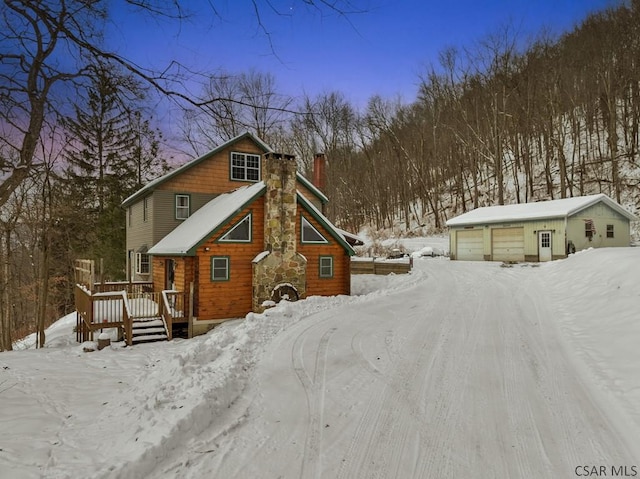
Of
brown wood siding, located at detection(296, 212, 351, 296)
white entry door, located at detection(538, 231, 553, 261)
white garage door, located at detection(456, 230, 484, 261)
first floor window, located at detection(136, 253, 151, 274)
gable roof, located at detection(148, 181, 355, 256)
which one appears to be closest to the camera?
gable roof, located at detection(148, 181, 355, 256)

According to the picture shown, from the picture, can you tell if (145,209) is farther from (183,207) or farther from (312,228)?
(312,228)

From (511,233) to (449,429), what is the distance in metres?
23.2

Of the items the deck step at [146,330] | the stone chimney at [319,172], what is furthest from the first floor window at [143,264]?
the stone chimney at [319,172]

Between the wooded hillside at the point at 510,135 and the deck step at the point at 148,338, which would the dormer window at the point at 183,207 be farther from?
the wooded hillside at the point at 510,135

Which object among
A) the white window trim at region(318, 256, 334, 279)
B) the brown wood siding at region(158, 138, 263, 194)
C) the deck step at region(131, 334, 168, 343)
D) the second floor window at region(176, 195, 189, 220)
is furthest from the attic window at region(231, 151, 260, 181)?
the deck step at region(131, 334, 168, 343)

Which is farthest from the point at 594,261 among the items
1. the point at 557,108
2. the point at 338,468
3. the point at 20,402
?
the point at 557,108

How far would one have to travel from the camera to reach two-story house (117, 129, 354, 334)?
45.9 feet

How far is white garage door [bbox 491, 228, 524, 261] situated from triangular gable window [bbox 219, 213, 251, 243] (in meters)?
18.3

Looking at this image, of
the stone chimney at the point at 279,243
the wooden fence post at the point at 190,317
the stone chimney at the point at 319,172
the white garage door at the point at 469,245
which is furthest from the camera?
the white garage door at the point at 469,245

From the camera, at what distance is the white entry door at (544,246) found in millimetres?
22438

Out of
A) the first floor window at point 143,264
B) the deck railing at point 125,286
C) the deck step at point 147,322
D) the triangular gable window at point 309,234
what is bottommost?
the deck step at point 147,322

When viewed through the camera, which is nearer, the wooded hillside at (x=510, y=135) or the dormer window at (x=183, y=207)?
the dormer window at (x=183, y=207)

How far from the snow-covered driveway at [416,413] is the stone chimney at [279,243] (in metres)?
5.49

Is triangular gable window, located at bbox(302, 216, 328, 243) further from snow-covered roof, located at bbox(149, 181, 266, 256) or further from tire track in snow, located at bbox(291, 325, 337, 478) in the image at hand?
tire track in snow, located at bbox(291, 325, 337, 478)
